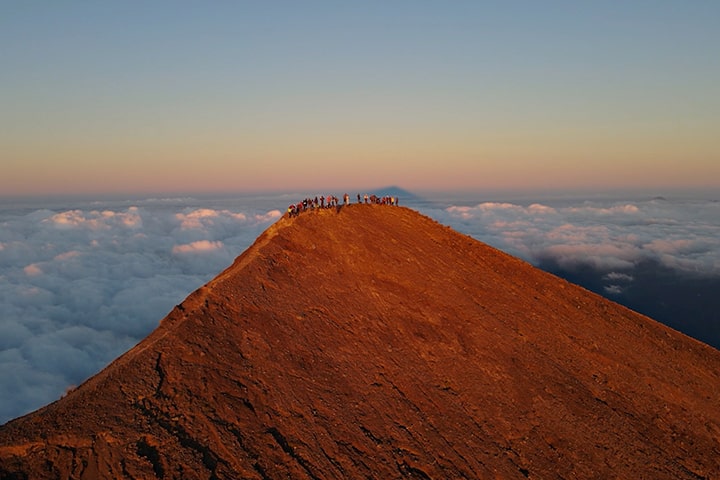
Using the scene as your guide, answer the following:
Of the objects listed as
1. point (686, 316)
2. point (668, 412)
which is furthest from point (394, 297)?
point (686, 316)

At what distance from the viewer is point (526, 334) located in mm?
24547

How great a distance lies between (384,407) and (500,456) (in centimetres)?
456

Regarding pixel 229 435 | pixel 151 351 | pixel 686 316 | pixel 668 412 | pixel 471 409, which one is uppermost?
pixel 151 351

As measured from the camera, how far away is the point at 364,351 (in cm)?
2031

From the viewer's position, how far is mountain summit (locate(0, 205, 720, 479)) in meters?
14.0

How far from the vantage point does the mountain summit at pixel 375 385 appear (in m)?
14.0

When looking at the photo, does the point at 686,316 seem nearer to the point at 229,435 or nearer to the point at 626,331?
the point at 626,331

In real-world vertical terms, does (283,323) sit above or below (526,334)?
above

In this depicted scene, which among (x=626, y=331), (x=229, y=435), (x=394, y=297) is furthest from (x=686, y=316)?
(x=229, y=435)

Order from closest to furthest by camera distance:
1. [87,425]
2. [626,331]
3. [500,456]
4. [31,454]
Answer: [31,454] < [87,425] < [500,456] < [626,331]

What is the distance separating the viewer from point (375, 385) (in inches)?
733

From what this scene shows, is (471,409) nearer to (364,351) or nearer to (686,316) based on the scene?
(364,351)

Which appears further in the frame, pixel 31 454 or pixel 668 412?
pixel 668 412

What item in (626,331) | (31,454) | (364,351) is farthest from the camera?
(626,331)
